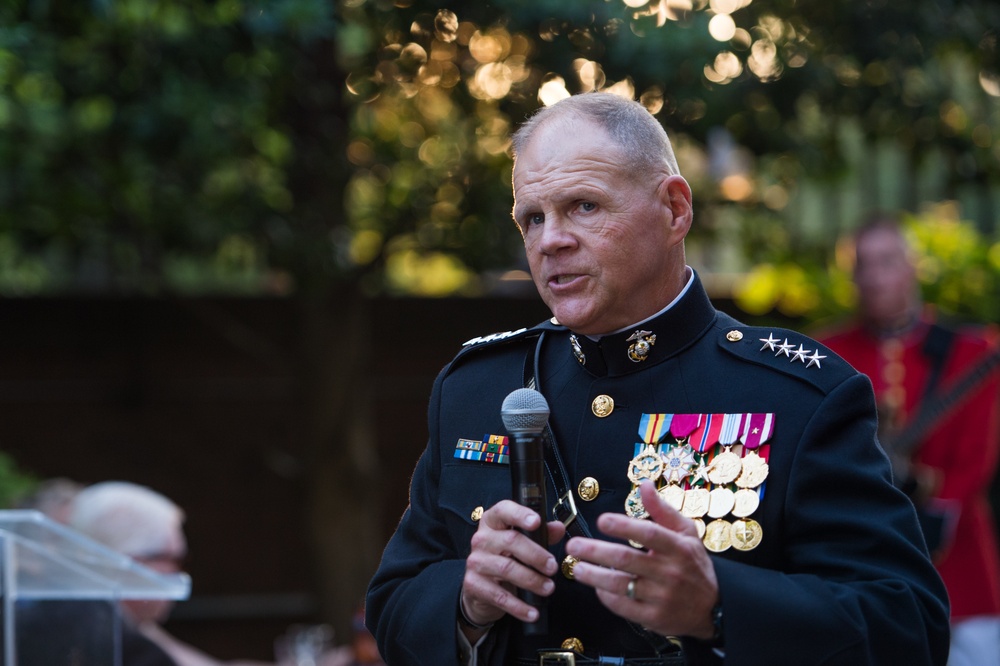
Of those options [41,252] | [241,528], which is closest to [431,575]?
[41,252]

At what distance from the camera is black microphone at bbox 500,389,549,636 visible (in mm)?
1896

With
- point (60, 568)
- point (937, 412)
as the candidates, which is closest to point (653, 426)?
point (60, 568)

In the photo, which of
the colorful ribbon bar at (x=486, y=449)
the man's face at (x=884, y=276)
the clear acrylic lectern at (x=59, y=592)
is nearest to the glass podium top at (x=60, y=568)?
the clear acrylic lectern at (x=59, y=592)

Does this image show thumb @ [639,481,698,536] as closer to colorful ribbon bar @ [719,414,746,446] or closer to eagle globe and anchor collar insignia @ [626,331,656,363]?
colorful ribbon bar @ [719,414,746,446]

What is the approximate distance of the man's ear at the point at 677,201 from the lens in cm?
218

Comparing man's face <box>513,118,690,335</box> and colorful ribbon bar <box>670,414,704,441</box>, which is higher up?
man's face <box>513,118,690,335</box>

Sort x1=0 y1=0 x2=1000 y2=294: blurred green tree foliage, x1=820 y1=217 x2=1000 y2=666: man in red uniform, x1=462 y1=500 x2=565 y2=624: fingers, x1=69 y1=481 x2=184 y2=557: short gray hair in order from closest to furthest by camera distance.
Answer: x1=462 y1=500 x2=565 y2=624: fingers, x1=69 y1=481 x2=184 y2=557: short gray hair, x1=0 y1=0 x2=1000 y2=294: blurred green tree foliage, x1=820 y1=217 x2=1000 y2=666: man in red uniform

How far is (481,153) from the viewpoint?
552 centimetres

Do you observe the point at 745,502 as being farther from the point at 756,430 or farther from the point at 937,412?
the point at 937,412

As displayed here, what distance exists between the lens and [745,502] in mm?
2033

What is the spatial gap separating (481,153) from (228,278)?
2195mm

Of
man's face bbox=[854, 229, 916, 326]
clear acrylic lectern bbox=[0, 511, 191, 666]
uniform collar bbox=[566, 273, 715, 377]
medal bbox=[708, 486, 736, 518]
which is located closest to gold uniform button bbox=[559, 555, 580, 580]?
medal bbox=[708, 486, 736, 518]

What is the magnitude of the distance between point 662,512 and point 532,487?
206 millimetres

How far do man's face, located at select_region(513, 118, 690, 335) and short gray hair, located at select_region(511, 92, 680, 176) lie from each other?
0.06 feet
